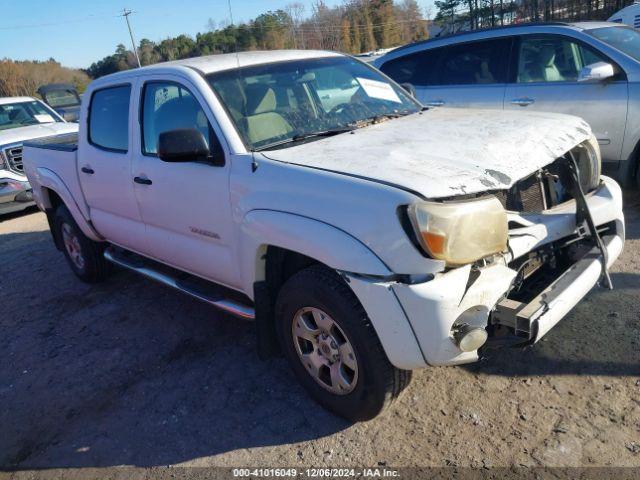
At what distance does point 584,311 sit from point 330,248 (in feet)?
6.92

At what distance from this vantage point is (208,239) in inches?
134

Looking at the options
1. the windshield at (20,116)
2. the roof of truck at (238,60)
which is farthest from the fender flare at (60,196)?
the windshield at (20,116)

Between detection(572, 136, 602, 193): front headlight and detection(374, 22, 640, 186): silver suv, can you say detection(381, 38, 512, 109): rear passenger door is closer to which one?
detection(374, 22, 640, 186): silver suv

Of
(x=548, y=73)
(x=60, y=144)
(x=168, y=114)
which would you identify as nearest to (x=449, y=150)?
(x=168, y=114)

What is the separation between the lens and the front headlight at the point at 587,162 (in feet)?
10.9

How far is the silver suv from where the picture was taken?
5195 mm

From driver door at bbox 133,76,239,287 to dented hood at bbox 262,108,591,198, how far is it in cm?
51

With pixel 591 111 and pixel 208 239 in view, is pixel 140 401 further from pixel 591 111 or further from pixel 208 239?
pixel 591 111

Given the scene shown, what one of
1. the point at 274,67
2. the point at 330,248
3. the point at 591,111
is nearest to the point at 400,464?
the point at 330,248

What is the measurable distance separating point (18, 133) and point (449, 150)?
30.3 feet

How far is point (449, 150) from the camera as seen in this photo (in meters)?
2.76

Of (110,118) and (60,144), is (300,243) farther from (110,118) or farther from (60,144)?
(60,144)

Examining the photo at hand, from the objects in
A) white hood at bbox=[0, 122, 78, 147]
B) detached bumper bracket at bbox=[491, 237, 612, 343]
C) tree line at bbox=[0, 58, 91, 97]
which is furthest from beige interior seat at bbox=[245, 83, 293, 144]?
tree line at bbox=[0, 58, 91, 97]

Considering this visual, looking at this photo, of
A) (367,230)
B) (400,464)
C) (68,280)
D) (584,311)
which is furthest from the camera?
(68,280)
